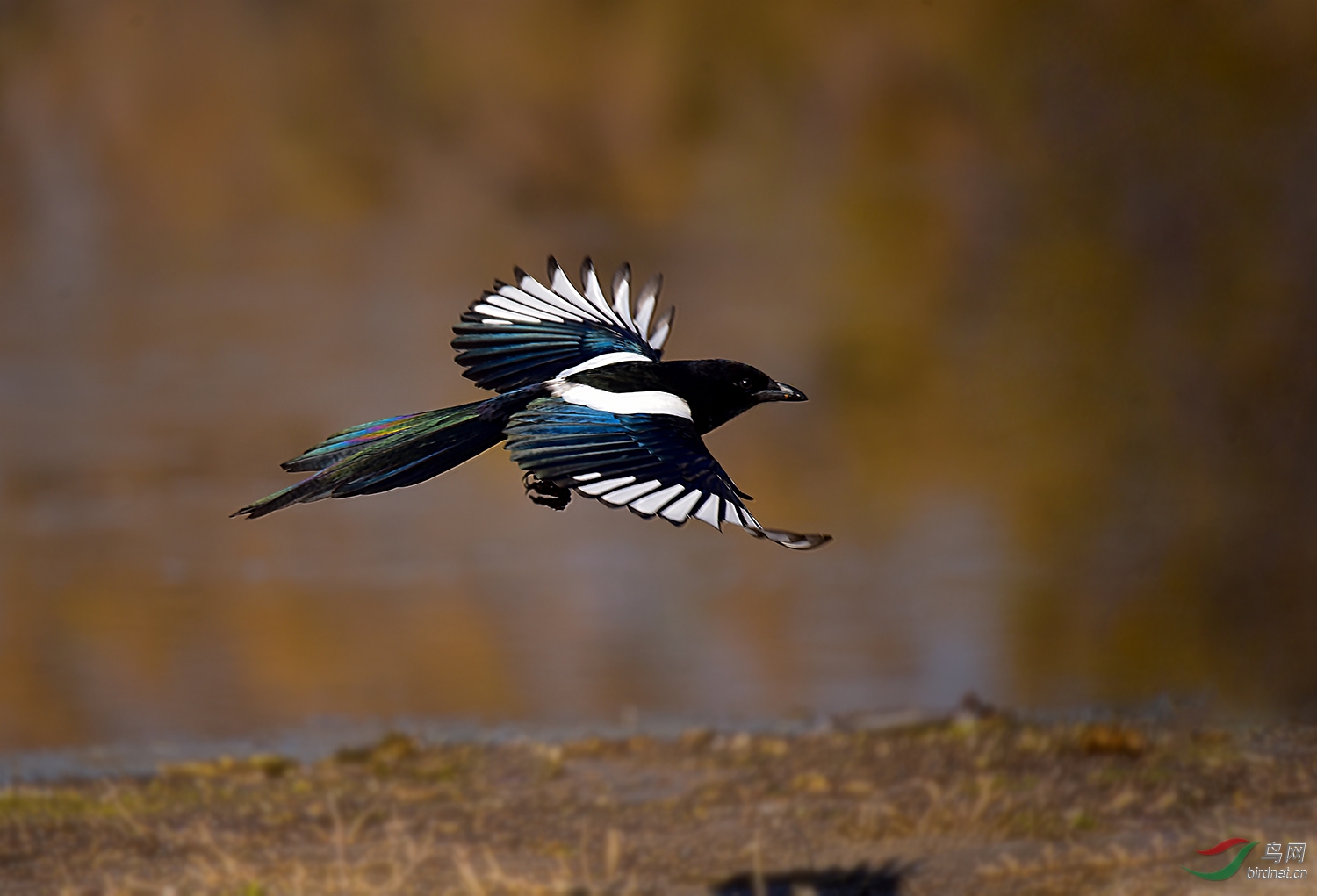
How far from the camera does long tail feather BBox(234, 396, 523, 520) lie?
2373 millimetres

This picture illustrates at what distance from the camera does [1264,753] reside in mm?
5105

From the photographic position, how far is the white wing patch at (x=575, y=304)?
322 centimetres

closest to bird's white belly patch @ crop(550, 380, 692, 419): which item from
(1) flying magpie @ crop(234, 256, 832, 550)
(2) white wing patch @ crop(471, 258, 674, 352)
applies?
(1) flying magpie @ crop(234, 256, 832, 550)

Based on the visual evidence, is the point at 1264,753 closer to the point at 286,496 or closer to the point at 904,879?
the point at 904,879

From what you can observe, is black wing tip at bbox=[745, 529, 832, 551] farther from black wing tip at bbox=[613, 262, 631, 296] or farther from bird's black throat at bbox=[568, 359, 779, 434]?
black wing tip at bbox=[613, 262, 631, 296]

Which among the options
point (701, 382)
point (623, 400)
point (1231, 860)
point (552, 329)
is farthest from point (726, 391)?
point (1231, 860)

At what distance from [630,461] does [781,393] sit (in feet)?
1.77

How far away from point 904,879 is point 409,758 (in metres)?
1.98

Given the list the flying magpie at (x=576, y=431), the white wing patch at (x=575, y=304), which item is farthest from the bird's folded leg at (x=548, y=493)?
the white wing patch at (x=575, y=304)

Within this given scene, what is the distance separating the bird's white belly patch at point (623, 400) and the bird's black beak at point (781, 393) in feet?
0.65

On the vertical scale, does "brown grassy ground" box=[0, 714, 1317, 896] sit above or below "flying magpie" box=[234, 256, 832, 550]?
below

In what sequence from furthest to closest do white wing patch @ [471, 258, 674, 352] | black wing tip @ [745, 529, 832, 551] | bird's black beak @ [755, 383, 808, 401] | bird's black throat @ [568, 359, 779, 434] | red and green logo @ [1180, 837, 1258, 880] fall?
red and green logo @ [1180, 837, 1258, 880], white wing patch @ [471, 258, 674, 352], bird's black beak @ [755, 383, 808, 401], bird's black throat @ [568, 359, 779, 434], black wing tip @ [745, 529, 832, 551]

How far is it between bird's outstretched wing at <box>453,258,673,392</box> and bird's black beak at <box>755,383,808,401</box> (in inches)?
10.6

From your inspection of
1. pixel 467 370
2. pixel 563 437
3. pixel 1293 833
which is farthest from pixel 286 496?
pixel 1293 833
